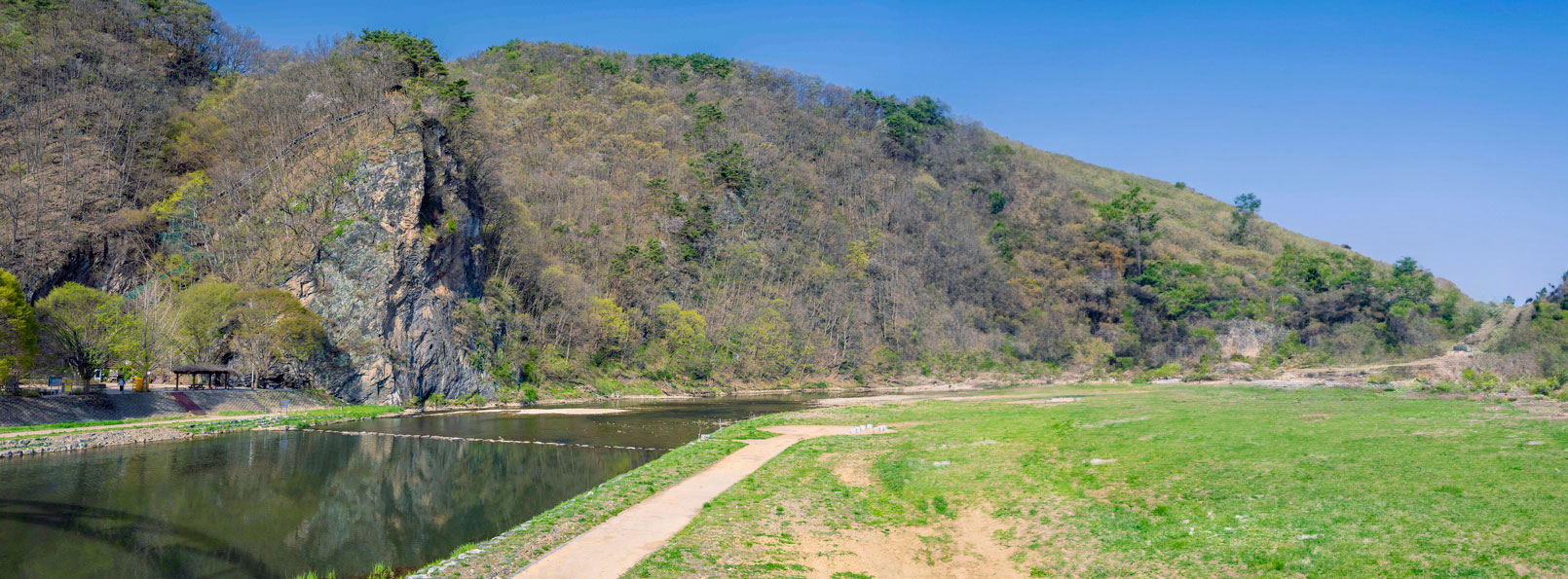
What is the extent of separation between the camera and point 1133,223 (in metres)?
134

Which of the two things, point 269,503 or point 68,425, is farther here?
point 68,425

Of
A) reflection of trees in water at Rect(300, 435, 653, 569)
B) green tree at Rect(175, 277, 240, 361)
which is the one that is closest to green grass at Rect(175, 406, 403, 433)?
reflection of trees in water at Rect(300, 435, 653, 569)

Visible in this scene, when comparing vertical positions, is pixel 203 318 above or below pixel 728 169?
below

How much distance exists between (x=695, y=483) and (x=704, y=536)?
20.7 ft

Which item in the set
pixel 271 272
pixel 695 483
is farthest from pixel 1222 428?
pixel 271 272

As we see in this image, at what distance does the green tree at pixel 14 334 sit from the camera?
104 feet

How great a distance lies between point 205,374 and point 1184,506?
52410 millimetres

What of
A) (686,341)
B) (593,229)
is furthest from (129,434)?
(593,229)

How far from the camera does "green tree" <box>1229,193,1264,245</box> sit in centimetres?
15438

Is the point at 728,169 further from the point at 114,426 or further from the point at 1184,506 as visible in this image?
the point at 1184,506

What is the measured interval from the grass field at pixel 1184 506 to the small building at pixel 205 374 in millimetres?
38088

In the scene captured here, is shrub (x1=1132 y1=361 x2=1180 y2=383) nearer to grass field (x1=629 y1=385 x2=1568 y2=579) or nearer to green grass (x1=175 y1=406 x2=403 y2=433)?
grass field (x1=629 y1=385 x2=1568 y2=579)

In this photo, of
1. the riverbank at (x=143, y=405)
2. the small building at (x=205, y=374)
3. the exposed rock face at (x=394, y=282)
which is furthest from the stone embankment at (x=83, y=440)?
the exposed rock face at (x=394, y=282)

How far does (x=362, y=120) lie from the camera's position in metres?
64.6
